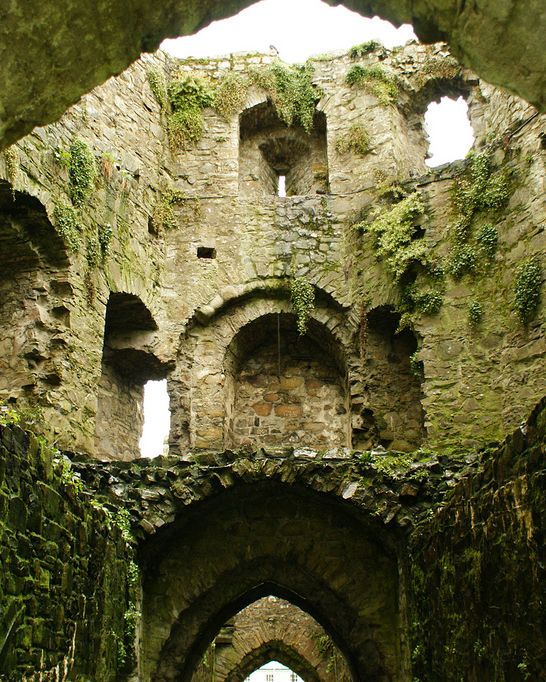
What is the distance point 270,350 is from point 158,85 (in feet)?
14.1

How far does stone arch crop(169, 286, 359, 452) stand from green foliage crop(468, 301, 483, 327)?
1890 millimetres

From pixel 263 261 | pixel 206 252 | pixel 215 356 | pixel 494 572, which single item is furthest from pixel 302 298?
pixel 494 572

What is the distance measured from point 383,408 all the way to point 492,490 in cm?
580

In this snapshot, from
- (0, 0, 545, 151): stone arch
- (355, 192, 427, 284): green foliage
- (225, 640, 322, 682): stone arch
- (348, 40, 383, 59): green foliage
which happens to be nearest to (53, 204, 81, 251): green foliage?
(355, 192, 427, 284): green foliage

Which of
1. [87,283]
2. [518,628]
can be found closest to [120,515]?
[87,283]

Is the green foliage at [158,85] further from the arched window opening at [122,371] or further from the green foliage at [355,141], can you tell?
the arched window opening at [122,371]

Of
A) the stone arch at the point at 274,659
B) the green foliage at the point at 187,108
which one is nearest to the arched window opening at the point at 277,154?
the green foliage at the point at 187,108

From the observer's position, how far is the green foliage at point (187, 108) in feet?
38.7

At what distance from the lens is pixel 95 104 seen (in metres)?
9.59

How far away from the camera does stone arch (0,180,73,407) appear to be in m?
7.95

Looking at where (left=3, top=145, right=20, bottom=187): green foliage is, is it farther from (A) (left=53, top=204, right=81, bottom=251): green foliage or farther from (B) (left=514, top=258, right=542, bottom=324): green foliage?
(B) (left=514, top=258, right=542, bottom=324): green foliage

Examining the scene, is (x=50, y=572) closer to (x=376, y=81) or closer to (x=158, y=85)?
(x=158, y=85)

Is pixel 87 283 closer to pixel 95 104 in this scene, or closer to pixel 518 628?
pixel 95 104

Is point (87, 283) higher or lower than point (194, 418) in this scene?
higher
